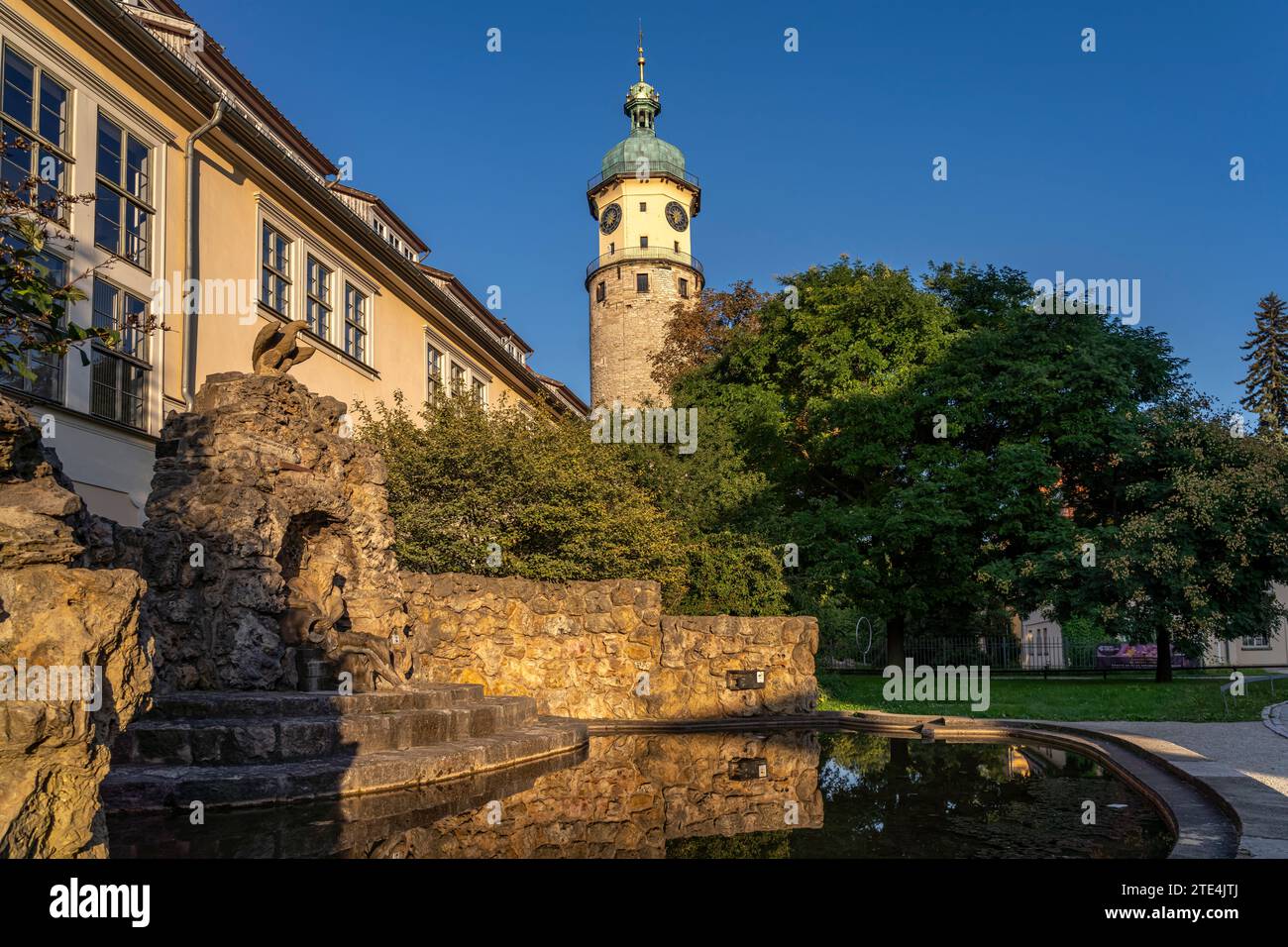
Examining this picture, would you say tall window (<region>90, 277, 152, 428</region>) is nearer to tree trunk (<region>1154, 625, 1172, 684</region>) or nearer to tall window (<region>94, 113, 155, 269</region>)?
tall window (<region>94, 113, 155, 269</region>)

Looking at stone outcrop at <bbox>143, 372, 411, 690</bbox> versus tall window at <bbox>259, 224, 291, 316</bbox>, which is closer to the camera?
stone outcrop at <bbox>143, 372, 411, 690</bbox>

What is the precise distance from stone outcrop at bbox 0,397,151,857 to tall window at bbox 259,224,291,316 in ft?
60.0

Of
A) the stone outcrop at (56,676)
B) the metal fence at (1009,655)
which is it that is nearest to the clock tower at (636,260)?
the metal fence at (1009,655)

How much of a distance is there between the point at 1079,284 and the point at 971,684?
11.7 metres

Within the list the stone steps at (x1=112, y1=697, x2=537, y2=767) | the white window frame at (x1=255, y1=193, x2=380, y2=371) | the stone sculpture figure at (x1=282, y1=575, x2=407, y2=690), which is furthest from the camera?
the white window frame at (x1=255, y1=193, x2=380, y2=371)

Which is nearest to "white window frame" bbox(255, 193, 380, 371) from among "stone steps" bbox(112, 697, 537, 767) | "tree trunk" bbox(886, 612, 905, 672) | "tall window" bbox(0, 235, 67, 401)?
"tall window" bbox(0, 235, 67, 401)

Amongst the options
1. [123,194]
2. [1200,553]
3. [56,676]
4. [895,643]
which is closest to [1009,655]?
[895,643]

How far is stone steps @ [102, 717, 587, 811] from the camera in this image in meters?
7.75

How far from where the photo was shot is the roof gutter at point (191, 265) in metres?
18.0

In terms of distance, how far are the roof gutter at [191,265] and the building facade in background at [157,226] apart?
0.12ft

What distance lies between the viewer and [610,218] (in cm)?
5844

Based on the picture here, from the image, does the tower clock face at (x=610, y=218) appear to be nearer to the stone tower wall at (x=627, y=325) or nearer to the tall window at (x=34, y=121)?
the stone tower wall at (x=627, y=325)

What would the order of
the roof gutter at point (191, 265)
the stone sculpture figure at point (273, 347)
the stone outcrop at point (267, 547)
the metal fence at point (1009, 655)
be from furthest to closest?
1. the metal fence at point (1009, 655)
2. the roof gutter at point (191, 265)
3. the stone sculpture figure at point (273, 347)
4. the stone outcrop at point (267, 547)
